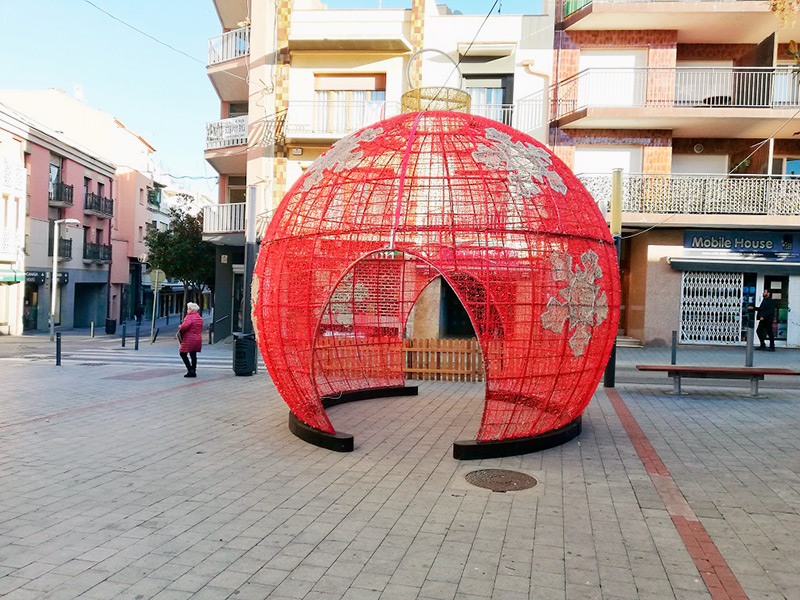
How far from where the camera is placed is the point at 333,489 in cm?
633

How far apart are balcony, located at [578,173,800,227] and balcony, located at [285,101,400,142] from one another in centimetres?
736

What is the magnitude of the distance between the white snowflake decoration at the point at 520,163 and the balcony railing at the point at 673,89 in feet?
44.8

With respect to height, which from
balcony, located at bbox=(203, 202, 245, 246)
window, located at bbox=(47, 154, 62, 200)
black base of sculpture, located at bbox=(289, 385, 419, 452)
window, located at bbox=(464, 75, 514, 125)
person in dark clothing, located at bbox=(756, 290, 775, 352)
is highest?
window, located at bbox=(464, 75, 514, 125)

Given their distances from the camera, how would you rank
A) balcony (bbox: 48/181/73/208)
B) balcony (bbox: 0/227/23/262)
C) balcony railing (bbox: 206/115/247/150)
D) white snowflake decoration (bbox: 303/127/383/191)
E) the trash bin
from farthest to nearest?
balcony (bbox: 48/181/73/208), balcony (bbox: 0/227/23/262), balcony railing (bbox: 206/115/247/150), the trash bin, white snowflake decoration (bbox: 303/127/383/191)

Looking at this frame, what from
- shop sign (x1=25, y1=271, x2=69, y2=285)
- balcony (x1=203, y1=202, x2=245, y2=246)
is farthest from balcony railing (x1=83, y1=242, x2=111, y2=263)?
balcony (x1=203, y1=202, x2=245, y2=246)

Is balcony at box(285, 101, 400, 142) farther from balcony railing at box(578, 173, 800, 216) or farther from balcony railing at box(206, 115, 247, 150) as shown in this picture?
balcony railing at box(578, 173, 800, 216)

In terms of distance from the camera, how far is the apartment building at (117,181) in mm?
39656

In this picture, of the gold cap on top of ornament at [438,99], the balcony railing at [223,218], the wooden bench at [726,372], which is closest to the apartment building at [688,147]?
the wooden bench at [726,372]

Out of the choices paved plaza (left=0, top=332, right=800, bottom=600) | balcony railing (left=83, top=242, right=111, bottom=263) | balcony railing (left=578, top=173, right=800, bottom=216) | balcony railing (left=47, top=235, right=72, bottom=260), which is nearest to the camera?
paved plaza (left=0, top=332, right=800, bottom=600)

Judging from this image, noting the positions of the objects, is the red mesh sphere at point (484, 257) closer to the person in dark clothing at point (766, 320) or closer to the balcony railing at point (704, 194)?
the balcony railing at point (704, 194)

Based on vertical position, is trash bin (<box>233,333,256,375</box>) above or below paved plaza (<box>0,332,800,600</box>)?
above

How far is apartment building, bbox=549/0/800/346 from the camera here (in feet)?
65.2

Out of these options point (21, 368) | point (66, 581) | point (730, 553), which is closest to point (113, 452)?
point (66, 581)

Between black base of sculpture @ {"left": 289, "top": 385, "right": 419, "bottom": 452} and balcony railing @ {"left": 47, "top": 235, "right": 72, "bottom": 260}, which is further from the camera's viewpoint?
balcony railing @ {"left": 47, "top": 235, "right": 72, "bottom": 260}
